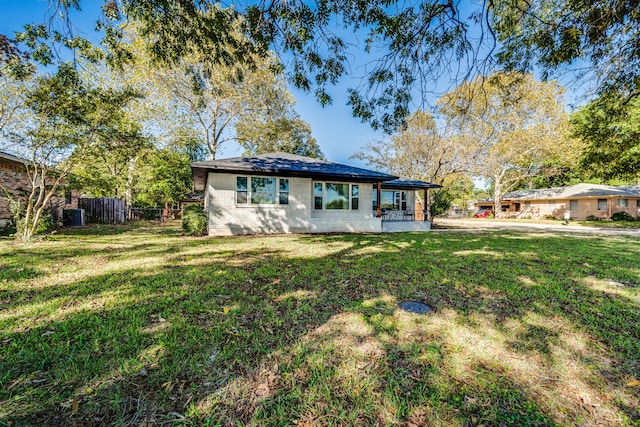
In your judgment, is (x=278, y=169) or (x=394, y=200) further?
(x=394, y=200)

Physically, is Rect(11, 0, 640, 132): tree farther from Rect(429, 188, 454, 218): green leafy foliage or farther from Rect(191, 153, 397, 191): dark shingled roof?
Rect(429, 188, 454, 218): green leafy foliage

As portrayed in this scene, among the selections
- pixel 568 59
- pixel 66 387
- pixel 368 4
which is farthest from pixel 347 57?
pixel 66 387

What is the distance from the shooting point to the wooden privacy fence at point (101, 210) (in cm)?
1705

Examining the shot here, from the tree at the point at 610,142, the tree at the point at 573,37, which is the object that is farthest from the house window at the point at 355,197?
the tree at the point at 610,142

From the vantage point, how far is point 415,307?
3.33m

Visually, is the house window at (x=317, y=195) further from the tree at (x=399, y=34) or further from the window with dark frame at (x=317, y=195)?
the tree at (x=399, y=34)

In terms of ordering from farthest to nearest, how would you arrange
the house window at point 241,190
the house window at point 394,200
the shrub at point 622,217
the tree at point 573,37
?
the shrub at point 622,217 → the house window at point 394,200 → the house window at point 241,190 → the tree at point 573,37

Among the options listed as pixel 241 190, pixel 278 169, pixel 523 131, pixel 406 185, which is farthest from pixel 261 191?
pixel 523 131

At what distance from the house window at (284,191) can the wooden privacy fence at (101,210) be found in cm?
1415

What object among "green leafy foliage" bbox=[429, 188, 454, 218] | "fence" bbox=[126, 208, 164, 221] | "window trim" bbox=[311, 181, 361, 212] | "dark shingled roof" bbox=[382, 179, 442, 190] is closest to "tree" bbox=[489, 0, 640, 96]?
"window trim" bbox=[311, 181, 361, 212]

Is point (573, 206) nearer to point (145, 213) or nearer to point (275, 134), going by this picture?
point (275, 134)

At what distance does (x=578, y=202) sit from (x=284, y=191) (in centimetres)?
3327

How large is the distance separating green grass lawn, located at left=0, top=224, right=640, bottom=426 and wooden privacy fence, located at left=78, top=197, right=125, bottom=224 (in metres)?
15.8

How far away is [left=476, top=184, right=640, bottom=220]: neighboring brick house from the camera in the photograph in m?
24.8
